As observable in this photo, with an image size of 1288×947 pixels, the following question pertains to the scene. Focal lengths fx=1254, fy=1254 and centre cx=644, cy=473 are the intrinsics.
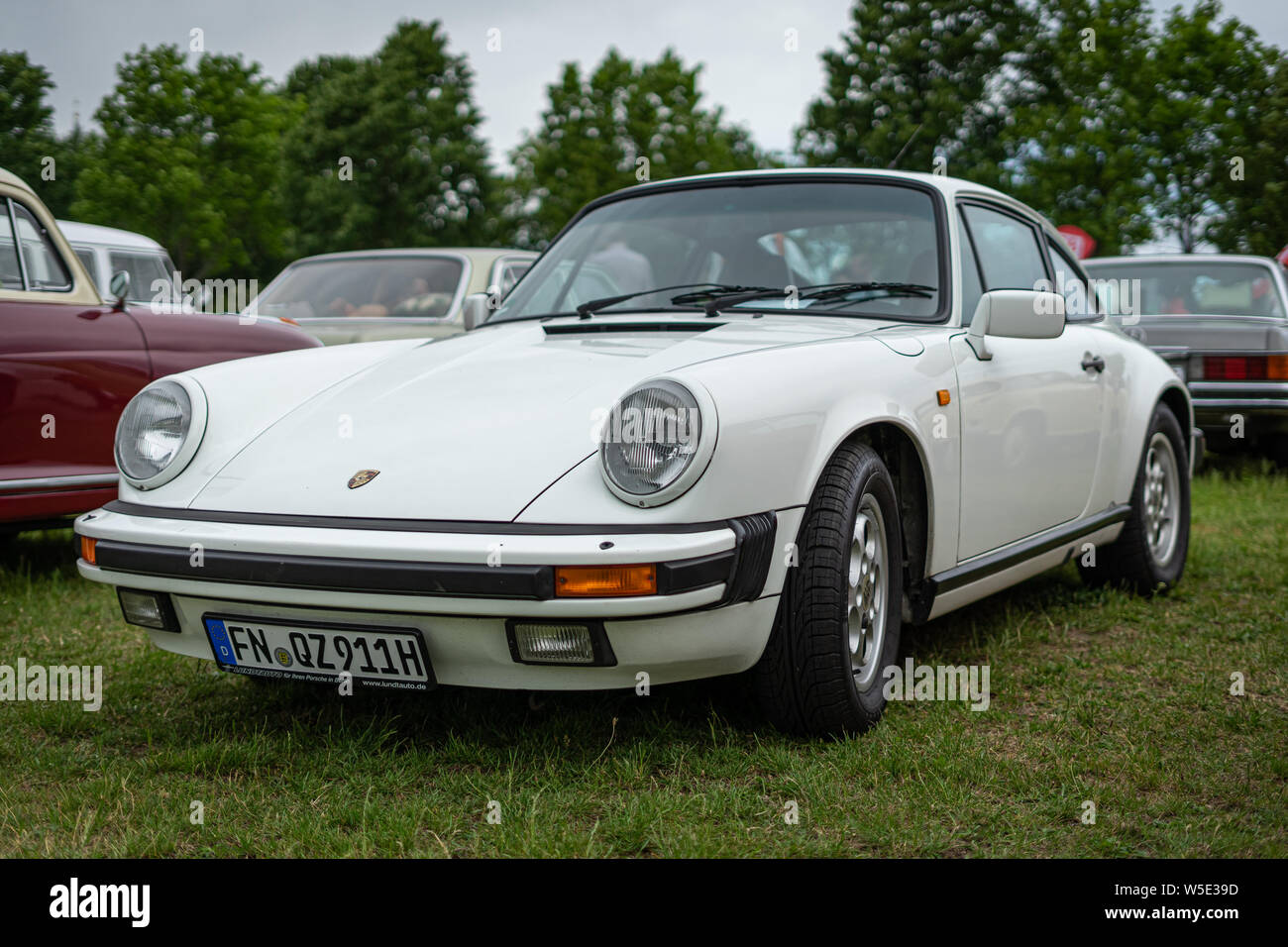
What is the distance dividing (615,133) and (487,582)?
109ft

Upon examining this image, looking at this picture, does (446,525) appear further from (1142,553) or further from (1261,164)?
(1261,164)

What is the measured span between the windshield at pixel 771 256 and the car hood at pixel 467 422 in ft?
0.75

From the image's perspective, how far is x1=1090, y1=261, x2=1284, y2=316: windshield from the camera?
910cm

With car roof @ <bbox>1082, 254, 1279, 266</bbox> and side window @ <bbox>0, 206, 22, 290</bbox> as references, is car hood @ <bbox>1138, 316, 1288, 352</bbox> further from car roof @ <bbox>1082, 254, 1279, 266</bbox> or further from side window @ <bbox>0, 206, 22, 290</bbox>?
side window @ <bbox>0, 206, 22, 290</bbox>

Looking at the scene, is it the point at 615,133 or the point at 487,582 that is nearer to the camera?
the point at 487,582

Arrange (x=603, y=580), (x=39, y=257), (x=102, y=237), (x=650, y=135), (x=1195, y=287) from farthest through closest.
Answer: (x=650, y=135) < (x=102, y=237) < (x=1195, y=287) < (x=39, y=257) < (x=603, y=580)

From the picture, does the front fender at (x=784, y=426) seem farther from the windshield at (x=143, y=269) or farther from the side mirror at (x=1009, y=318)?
the windshield at (x=143, y=269)

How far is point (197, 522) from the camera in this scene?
2893mm

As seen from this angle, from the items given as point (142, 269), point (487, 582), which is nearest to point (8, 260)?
point (487, 582)

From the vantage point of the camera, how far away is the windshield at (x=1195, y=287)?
9102mm

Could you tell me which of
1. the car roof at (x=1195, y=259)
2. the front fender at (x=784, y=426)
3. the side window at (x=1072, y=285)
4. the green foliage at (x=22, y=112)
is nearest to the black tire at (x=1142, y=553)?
the side window at (x=1072, y=285)

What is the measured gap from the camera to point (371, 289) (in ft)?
26.5

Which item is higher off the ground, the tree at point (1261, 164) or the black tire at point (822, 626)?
the tree at point (1261, 164)
